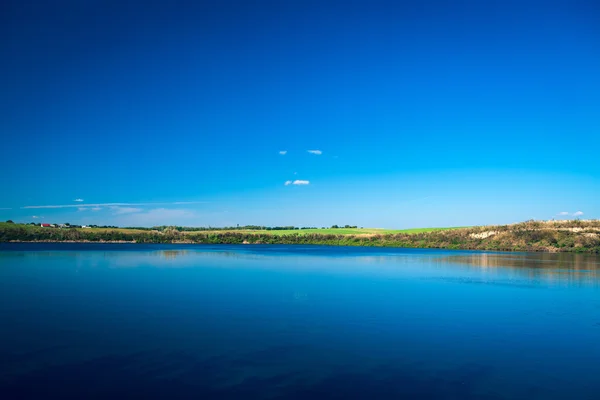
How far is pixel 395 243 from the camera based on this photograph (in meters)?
104

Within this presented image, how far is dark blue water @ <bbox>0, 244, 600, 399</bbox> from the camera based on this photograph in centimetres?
1002

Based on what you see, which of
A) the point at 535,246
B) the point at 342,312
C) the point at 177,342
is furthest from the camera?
the point at 535,246

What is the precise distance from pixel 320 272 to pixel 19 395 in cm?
2933

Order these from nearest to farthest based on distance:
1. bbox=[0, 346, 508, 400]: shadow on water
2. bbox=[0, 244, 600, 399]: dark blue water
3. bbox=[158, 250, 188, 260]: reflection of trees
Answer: bbox=[0, 346, 508, 400]: shadow on water
bbox=[0, 244, 600, 399]: dark blue water
bbox=[158, 250, 188, 260]: reflection of trees

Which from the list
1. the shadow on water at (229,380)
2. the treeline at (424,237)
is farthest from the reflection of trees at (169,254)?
the treeline at (424,237)

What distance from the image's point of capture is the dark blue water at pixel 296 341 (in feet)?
32.9

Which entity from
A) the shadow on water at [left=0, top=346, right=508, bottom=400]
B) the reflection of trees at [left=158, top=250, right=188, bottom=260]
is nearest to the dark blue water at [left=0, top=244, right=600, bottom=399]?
the shadow on water at [left=0, top=346, right=508, bottom=400]

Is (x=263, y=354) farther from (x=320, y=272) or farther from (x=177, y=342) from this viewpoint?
(x=320, y=272)

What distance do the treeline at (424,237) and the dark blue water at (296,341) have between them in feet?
176

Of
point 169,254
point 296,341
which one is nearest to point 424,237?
point 169,254

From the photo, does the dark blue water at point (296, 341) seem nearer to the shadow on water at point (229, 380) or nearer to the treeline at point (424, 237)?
the shadow on water at point (229, 380)

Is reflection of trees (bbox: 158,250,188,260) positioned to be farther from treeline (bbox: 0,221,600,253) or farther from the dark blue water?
treeline (bbox: 0,221,600,253)

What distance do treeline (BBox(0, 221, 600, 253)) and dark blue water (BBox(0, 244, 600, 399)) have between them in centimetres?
5370

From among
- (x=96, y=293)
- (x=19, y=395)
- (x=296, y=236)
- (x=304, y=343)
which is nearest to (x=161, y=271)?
(x=96, y=293)
